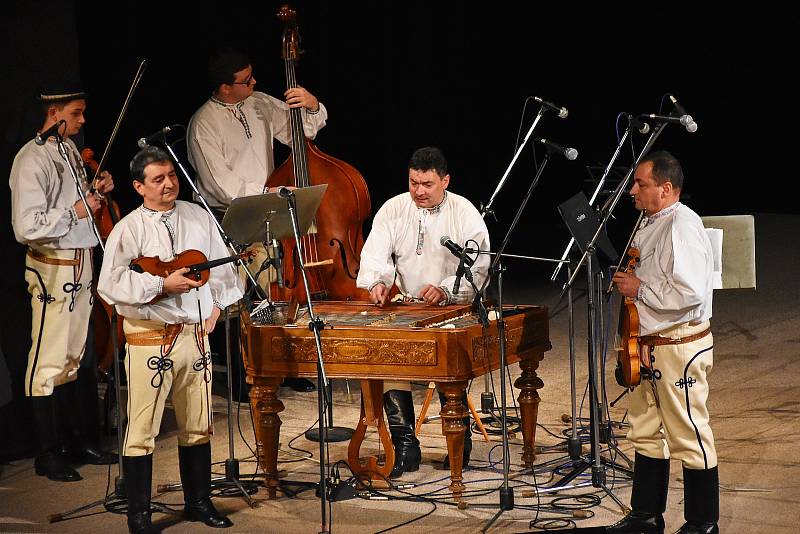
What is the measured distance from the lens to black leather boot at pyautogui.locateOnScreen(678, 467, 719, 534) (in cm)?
457

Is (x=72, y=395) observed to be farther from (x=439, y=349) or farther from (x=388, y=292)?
Result: (x=439, y=349)

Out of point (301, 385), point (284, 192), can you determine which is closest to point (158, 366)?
point (284, 192)

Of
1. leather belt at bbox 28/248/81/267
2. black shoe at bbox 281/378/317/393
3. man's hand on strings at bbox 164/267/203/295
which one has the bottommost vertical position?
black shoe at bbox 281/378/317/393

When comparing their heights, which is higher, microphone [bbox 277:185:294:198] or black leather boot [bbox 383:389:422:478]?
microphone [bbox 277:185:294:198]

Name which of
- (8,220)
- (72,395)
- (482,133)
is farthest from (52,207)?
(482,133)

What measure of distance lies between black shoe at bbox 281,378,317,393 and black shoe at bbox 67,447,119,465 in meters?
1.70

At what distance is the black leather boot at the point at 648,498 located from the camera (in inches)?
185

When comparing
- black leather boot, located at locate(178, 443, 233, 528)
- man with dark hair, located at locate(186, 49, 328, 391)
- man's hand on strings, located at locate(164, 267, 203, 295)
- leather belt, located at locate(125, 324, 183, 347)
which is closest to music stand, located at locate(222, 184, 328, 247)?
man's hand on strings, located at locate(164, 267, 203, 295)

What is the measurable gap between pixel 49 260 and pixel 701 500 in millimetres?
3408

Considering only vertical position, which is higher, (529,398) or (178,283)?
(178,283)

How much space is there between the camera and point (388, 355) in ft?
16.5

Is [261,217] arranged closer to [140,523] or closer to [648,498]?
[140,523]

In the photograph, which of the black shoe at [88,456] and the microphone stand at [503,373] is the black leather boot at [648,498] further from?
the black shoe at [88,456]

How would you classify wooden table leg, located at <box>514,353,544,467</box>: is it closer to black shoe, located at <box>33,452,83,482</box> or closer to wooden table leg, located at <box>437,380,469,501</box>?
wooden table leg, located at <box>437,380,469,501</box>
